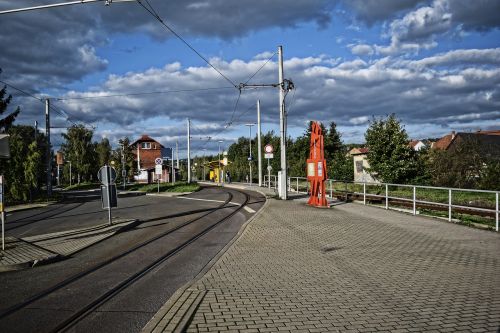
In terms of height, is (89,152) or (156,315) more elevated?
(89,152)

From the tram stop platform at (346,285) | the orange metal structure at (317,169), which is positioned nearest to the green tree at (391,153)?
the orange metal structure at (317,169)

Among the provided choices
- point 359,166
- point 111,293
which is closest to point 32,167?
point 111,293

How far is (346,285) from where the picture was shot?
6.16 m

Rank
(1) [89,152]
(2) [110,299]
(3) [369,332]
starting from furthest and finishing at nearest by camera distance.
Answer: (1) [89,152] → (2) [110,299] → (3) [369,332]

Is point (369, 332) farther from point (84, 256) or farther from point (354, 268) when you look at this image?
point (84, 256)

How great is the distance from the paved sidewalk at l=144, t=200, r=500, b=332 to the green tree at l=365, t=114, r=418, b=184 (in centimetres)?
2338

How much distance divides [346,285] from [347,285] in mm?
15

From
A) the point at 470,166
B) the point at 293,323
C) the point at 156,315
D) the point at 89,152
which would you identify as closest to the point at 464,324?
the point at 293,323

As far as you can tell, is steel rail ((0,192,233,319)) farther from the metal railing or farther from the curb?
the metal railing

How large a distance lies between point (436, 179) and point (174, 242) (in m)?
25.9

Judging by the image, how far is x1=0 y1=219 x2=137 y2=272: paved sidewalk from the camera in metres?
8.30

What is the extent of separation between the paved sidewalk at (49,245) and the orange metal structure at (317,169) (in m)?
7.62

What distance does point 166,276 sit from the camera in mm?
7109

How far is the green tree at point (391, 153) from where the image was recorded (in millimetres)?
33469
